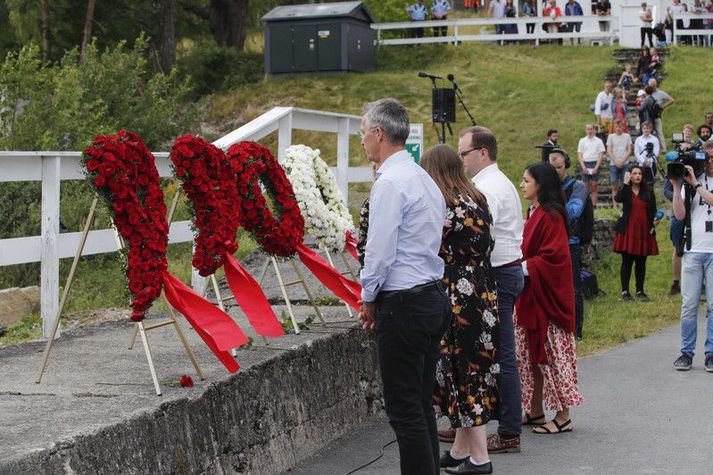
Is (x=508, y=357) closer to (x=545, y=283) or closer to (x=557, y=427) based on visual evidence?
(x=545, y=283)

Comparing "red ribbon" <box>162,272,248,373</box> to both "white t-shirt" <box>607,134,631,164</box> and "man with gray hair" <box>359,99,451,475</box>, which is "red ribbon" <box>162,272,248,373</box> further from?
"white t-shirt" <box>607,134,631,164</box>

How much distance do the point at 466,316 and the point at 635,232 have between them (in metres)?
10.9

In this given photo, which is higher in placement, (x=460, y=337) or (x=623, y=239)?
(x=460, y=337)

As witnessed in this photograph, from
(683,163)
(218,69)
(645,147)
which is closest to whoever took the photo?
(683,163)

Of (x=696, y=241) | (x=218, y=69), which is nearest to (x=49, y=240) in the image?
(x=696, y=241)

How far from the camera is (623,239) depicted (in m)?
17.9

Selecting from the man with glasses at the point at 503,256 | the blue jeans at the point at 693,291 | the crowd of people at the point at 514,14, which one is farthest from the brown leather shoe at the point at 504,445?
the crowd of people at the point at 514,14

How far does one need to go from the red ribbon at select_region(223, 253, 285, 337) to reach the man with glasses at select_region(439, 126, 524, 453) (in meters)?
1.41

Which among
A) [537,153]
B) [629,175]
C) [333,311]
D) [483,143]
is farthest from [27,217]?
[537,153]

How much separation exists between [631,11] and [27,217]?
29.1 m

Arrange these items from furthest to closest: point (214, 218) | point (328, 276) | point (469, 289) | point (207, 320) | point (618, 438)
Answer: point (328, 276), point (618, 438), point (214, 218), point (469, 289), point (207, 320)

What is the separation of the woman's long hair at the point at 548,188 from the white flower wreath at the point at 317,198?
6.00 feet

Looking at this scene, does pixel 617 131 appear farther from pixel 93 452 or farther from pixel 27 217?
pixel 93 452

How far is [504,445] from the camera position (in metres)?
8.28
